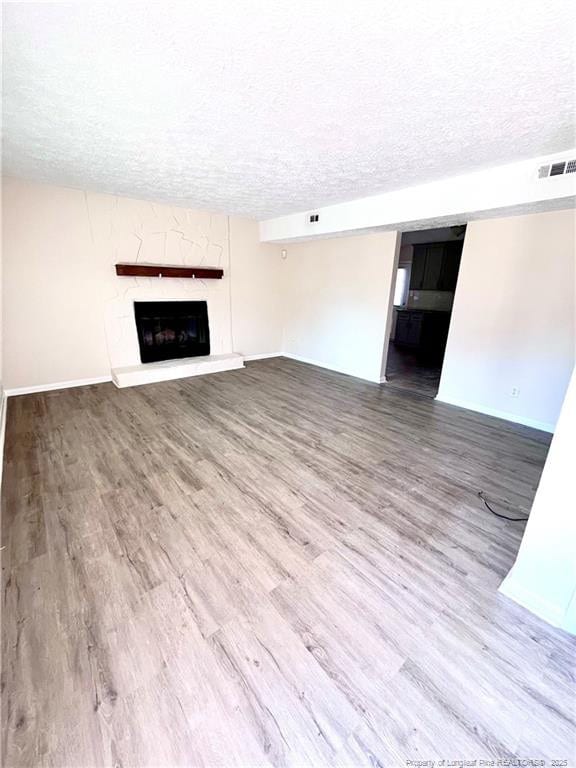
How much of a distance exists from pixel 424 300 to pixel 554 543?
6.94 metres

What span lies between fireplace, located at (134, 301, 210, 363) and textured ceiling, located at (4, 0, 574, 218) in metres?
2.03

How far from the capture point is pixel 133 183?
3.52 meters

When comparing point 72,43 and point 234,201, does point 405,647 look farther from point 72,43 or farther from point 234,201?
point 234,201

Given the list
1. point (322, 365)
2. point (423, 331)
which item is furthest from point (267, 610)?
point (423, 331)

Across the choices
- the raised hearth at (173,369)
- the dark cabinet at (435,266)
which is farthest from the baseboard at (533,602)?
the dark cabinet at (435,266)

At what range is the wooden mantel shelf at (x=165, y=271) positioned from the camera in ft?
13.9

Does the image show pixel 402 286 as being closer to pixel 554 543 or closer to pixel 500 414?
pixel 500 414

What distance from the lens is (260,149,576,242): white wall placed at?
2.54 metres

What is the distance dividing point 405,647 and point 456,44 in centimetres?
266

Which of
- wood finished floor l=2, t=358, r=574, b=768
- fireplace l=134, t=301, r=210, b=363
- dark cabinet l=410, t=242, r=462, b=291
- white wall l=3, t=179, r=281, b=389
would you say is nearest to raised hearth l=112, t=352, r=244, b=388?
fireplace l=134, t=301, r=210, b=363

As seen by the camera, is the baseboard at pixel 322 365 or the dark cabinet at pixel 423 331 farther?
the dark cabinet at pixel 423 331

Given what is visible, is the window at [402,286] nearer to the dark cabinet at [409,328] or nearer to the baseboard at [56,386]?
the dark cabinet at [409,328]

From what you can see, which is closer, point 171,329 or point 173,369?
point 173,369

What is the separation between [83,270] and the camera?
405cm
